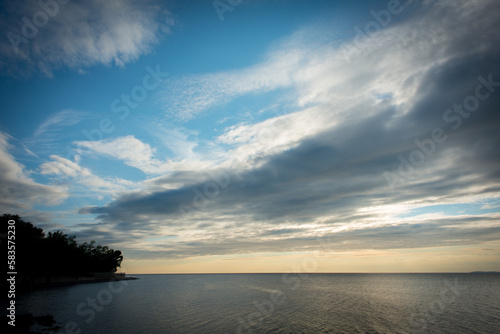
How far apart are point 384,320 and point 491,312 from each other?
31.5 metres

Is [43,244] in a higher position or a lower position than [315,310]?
higher

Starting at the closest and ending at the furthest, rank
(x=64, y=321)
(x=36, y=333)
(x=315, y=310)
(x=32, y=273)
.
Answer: (x=36, y=333), (x=64, y=321), (x=315, y=310), (x=32, y=273)

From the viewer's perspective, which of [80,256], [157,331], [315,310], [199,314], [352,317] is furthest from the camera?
[80,256]

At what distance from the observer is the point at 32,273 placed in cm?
10762

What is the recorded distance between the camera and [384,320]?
47.5m

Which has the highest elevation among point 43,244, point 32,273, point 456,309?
point 43,244

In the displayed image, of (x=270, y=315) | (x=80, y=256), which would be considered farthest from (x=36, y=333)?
(x=80, y=256)

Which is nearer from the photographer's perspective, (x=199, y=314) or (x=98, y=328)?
(x=98, y=328)

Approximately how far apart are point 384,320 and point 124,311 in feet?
186

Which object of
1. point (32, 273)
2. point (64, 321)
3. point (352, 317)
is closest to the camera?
point (64, 321)

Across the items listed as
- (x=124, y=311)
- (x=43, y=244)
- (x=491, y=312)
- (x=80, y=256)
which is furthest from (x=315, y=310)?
(x=80, y=256)

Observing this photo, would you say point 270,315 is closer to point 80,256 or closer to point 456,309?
point 456,309

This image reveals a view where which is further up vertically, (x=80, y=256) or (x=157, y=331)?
(x=80, y=256)

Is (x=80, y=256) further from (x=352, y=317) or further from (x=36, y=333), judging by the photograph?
(x=352, y=317)
